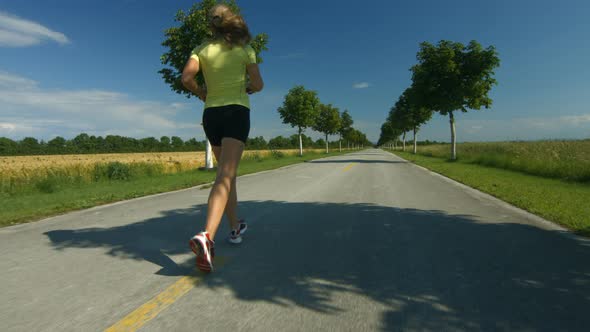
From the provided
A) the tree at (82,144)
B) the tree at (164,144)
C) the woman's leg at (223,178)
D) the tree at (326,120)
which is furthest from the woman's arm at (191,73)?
the tree at (164,144)

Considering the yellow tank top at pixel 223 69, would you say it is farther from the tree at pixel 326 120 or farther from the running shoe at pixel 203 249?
the tree at pixel 326 120

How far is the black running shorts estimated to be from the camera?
2.78 meters

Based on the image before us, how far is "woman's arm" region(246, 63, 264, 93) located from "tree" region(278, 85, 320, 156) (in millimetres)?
33824

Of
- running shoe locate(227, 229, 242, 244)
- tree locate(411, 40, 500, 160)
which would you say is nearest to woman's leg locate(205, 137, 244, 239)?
running shoe locate(227, 229, 242, 244)

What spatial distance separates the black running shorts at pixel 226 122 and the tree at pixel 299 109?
33952 millimetres

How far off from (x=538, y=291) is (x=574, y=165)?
1185 cm

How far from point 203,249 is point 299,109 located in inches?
1379

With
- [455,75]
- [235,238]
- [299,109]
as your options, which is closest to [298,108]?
[299,109]

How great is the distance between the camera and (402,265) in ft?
9.15

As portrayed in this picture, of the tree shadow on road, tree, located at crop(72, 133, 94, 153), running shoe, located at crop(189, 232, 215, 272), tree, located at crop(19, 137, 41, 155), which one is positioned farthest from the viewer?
tree, located at crop(72, 133, 94, 153)

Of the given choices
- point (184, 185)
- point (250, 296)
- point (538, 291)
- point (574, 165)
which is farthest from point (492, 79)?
point (250, 296)

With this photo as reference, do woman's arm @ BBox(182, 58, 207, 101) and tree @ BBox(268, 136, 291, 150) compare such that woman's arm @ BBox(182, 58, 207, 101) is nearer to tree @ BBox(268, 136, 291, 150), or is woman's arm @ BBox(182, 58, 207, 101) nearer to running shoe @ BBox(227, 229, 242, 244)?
running shoe @ BBox(227, 229, 242, 244)

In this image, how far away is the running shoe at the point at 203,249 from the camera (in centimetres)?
243

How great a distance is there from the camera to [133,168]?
551 inches
